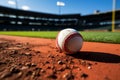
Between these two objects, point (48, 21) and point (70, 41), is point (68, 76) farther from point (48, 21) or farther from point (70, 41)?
point (48, 21)

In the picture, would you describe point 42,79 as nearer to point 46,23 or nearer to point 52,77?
point 52,77

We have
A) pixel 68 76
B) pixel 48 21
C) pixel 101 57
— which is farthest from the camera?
pixel 48 21

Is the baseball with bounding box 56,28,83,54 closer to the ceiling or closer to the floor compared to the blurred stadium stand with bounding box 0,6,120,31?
closer to the floor

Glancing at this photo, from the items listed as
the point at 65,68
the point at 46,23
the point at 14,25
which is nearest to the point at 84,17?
the point at 46,23

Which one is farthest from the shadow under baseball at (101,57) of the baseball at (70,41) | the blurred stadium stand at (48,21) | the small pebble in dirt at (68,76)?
the blurred stadium stand at (48,21)

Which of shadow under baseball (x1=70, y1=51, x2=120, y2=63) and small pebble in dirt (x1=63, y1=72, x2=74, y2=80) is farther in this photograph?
shadow under baseball (x1=70, y1=51, x2=120, y2=63)

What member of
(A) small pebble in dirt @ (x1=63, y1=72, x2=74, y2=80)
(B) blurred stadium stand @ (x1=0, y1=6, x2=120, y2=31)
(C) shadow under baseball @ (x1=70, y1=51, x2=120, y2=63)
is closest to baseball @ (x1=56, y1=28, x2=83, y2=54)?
(C) shadow under baseball @ (x1=70, y1=51, x2=120, y2=63)

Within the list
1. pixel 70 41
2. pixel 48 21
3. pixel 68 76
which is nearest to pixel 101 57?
pixel 70 41

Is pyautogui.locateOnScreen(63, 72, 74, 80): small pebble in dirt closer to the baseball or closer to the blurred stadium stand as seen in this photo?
the baseball

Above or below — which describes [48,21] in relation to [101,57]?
above
